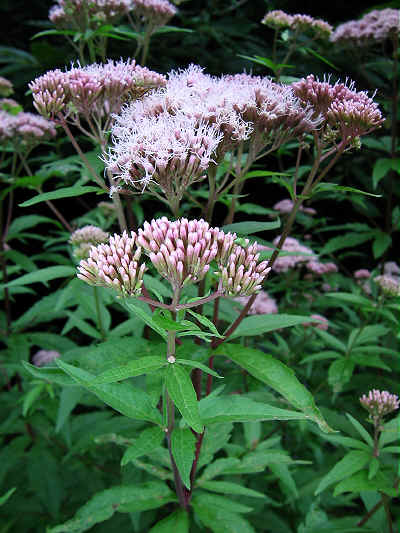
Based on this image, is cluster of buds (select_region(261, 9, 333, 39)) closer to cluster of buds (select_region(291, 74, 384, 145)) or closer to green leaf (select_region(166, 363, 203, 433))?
cluster of buds (select_region(291, 74, 384, 145))

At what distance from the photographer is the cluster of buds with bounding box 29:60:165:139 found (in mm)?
1555

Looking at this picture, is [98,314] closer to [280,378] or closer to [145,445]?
[145,445]

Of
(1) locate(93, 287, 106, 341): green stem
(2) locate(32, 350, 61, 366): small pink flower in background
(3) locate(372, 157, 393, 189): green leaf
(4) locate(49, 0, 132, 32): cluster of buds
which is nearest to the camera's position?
(1) locate(93, 287, 106, 341): green stem

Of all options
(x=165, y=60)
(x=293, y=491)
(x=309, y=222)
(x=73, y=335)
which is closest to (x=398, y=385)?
(x=293, y=491)

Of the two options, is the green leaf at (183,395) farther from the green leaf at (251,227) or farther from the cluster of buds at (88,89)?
the cluster of buds at (88,89)

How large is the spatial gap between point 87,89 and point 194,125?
1.44 feet

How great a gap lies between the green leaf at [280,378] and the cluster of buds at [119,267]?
35cm

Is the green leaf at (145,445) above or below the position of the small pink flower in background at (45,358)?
above

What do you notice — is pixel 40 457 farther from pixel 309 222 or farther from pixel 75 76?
pixel 309 222

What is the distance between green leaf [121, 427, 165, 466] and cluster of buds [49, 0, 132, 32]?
200 centimetres

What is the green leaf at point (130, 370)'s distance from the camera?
1.04 meters

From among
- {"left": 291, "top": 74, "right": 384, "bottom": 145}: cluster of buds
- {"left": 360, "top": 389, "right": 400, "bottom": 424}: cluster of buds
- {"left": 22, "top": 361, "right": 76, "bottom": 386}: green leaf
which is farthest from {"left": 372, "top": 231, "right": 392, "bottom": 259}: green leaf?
{"left": 22, "top": 361, "right": 76, "bottom": 386}: green leaf

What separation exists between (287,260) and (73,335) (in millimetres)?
2012

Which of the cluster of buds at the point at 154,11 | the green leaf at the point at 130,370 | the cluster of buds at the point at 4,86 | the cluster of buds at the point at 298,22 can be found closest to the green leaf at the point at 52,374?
the green leaf at the point at 130,370
